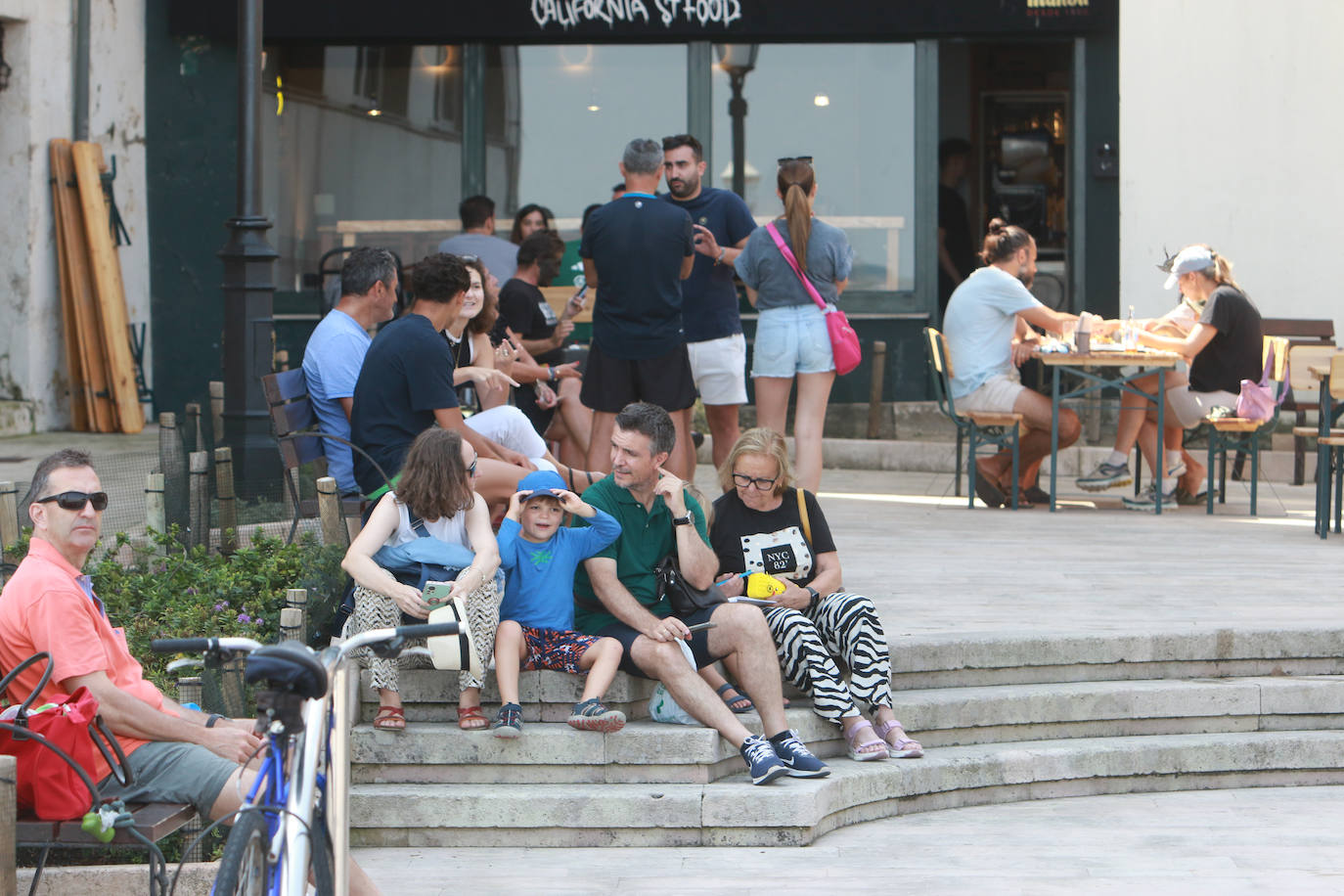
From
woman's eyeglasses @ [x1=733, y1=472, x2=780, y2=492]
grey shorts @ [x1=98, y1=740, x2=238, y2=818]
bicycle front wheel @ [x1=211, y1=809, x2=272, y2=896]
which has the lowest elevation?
grey shorts @ [x1=98, y1=740, x2=238, y2=818]

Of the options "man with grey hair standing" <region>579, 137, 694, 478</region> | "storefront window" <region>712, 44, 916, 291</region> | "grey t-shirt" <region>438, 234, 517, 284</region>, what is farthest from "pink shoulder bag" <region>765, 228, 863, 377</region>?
"storefront window" <region>712, 44, 916, 291</region>

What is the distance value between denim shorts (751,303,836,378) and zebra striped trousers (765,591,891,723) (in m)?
2.60

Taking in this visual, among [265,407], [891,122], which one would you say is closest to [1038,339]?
[891,122]

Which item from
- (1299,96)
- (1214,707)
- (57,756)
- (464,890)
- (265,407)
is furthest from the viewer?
(1299,96)

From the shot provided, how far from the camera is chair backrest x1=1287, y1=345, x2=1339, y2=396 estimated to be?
902 centimetres

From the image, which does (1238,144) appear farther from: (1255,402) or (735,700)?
(735,700)

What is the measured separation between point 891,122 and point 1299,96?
2991mm

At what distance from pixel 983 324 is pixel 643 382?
2.78 metres

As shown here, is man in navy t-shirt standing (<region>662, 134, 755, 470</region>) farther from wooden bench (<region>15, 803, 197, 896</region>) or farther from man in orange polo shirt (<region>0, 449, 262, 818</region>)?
wooden bench (<region>15, 803, 197, 896</region>)

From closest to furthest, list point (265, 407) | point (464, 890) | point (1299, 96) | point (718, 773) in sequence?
point (464, 890), point (718, 773), point (265, 407), point (1299, 96)

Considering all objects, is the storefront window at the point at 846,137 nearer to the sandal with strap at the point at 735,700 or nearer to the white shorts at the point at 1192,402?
Answer: the white shorts at the point at 1192,402

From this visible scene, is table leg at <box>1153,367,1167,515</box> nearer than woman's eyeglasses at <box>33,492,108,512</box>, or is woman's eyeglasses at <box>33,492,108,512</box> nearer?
woman's eyeglasses at <box>33,492,108,512</box>

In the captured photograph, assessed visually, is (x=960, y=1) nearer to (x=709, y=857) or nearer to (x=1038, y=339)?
(x=1038, y=339)

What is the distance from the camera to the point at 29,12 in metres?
11.4
